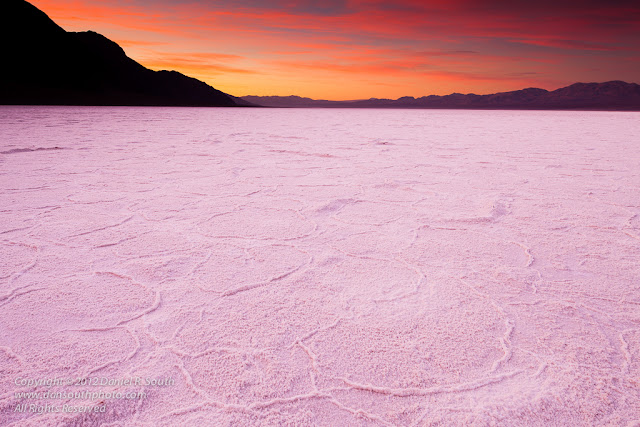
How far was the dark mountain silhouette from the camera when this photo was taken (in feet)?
124

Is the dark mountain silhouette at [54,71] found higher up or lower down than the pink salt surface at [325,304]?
higher up

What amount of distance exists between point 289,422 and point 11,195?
7.83ft

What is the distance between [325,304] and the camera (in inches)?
42.3

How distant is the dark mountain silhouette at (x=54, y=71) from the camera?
37906 millimetres

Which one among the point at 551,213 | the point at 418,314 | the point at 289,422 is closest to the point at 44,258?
the point at 289,422

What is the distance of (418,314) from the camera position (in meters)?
1.03

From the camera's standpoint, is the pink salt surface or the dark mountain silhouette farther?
the dark mountain silhouette

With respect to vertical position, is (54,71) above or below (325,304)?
above

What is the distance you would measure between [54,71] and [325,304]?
5681 centimetres

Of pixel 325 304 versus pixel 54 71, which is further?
pixel 54 71

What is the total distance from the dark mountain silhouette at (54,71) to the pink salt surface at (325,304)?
1578 inches

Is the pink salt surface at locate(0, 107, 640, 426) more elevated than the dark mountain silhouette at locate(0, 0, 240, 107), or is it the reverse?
the dark mountain silhouette at locate(0, 0, 240, 107)

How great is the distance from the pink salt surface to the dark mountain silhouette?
40081 millimetres

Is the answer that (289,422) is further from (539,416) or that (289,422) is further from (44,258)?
(44,258)
